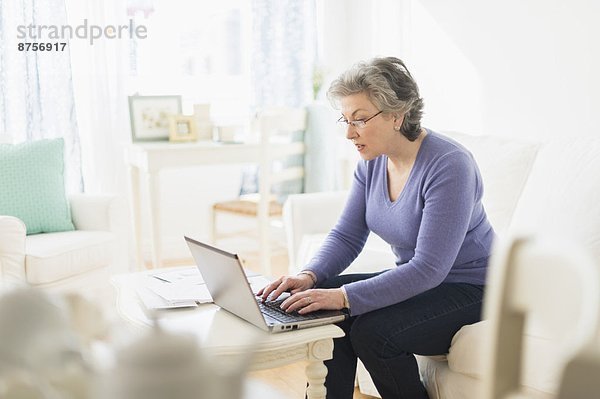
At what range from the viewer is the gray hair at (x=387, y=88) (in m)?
2.07

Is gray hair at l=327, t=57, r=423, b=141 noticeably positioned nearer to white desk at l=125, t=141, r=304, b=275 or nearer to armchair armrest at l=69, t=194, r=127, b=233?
armchair armrest at l=69, t=194, r=127, b=233

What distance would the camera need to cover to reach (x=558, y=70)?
334 centimetres

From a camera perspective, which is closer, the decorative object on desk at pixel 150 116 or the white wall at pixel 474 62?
the white wall at pixel 474 62

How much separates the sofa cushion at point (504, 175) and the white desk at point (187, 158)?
149cm

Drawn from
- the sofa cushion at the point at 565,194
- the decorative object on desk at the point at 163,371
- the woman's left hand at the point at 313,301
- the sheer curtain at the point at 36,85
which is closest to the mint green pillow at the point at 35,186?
the sheer curtain at the point at 36,85

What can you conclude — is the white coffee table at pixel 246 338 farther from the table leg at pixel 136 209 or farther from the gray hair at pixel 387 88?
the table leg at pixel 136 209

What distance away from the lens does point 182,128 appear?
13.2 ft

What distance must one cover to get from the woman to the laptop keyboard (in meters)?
0.02

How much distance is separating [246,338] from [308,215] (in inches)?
49.3

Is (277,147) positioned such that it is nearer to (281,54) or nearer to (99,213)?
(99,213)

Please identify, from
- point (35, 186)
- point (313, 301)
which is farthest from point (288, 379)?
point (35, 186)

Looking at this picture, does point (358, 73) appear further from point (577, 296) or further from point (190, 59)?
point (190, 59)

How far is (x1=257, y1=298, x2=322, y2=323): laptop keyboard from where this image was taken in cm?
185

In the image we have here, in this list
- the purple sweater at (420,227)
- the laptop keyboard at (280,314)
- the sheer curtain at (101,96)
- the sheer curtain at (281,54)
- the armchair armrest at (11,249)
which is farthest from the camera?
the sheer curtain at (281,54)
